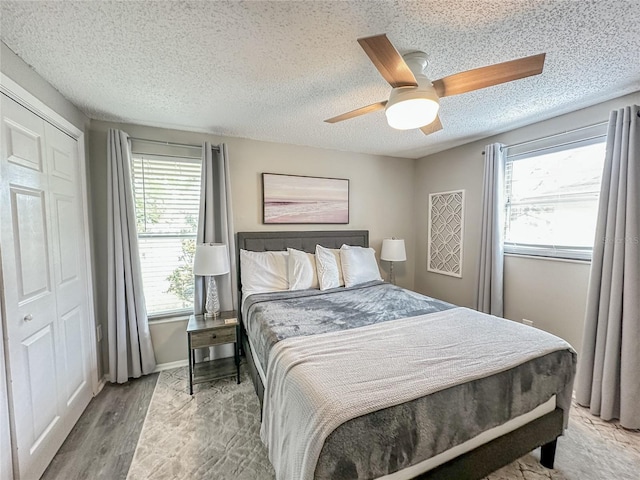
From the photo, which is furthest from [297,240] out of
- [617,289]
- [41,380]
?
[617,289]

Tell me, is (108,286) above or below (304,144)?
below

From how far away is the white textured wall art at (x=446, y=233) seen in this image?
3463 millimetres

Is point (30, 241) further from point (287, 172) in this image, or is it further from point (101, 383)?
point (287, 172)

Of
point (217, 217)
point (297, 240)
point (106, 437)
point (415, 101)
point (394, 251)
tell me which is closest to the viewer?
point (415, 101)

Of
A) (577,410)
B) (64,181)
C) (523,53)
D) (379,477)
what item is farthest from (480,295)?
(64,181)

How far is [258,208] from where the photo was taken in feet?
10.6

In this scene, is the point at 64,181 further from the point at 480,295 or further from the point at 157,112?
the point at 480,295

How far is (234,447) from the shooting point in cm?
181

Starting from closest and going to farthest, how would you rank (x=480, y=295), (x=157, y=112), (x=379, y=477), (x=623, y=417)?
(x=379, y=477) → (x=623, y=417) → (x=157, y=112) → (x=480, y=295)

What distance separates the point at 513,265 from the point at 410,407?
95.8 inches

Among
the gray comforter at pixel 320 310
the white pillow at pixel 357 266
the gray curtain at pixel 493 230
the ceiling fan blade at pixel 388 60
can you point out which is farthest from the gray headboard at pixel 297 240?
the ceiling fan blade at pixel 388 60

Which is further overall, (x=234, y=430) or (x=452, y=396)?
(x=234, y=430)

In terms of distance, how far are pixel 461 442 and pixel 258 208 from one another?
275 cm

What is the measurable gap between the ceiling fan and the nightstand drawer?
87.0 inches
